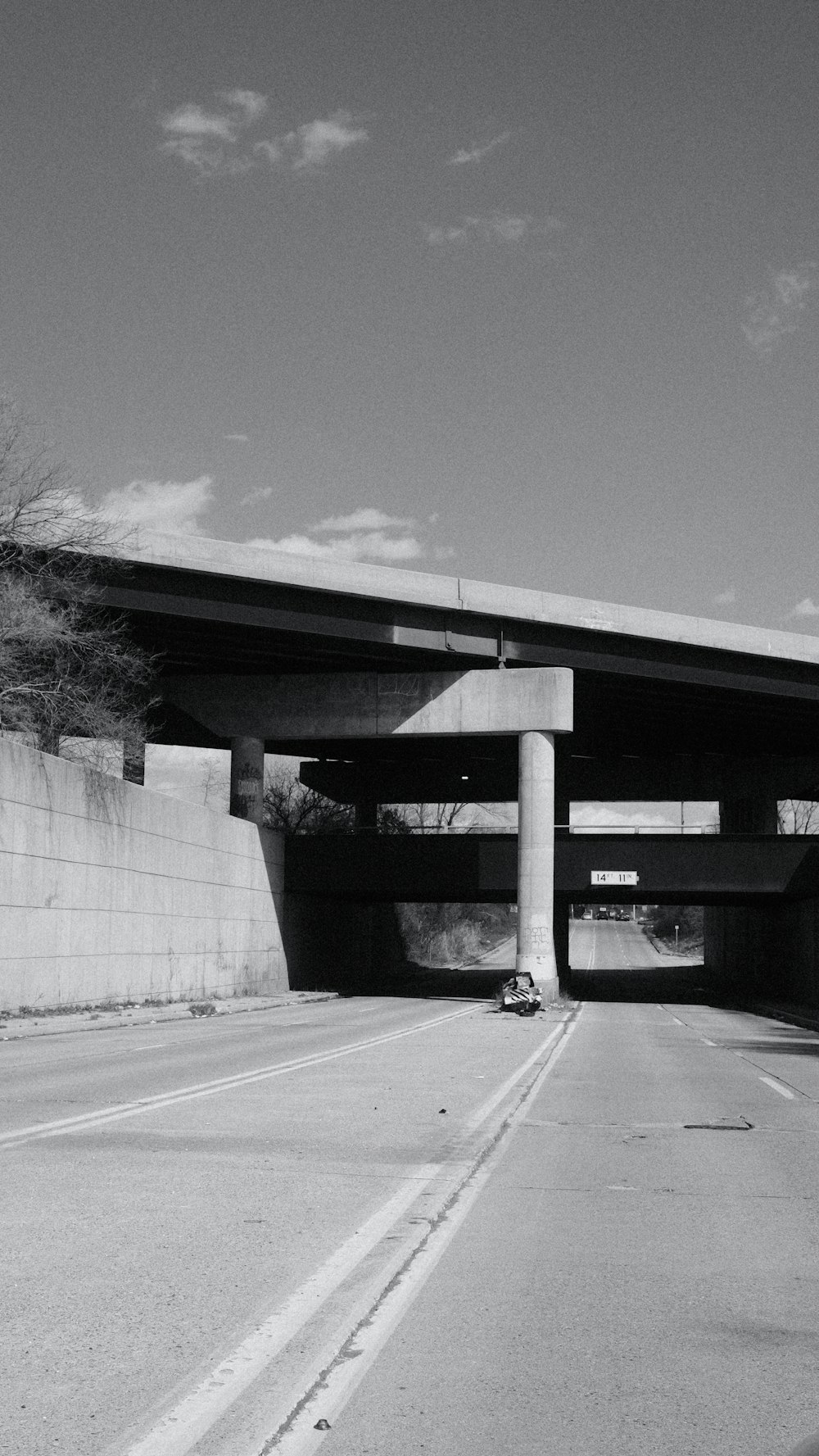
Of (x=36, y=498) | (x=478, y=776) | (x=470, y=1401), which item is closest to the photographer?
(x=470, y=1401)

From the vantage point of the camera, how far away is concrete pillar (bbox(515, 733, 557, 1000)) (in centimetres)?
4534

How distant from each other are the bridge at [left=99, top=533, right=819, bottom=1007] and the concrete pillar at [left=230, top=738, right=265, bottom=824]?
71 millimetres

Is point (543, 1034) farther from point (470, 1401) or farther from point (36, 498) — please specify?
point (470, 1401)

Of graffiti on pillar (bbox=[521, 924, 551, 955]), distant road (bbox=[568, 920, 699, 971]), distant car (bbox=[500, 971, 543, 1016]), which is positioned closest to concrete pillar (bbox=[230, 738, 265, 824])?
graffiti on pillar (bbox=[521, 924, 551, 955])

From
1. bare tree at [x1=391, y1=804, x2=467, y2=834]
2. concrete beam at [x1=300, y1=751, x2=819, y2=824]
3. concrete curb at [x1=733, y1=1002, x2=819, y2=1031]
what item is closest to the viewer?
concrete curb at [x1=733, y1=1002, x2=819, y2=1031]

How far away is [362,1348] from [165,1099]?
8.58 metres

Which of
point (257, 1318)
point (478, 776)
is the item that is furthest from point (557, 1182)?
point (478, 776)

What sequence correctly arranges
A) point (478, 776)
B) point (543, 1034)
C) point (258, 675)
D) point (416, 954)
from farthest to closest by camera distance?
1. point (416, 954)
2. point (478, 776)
3. point (258, 675)
4. point (543, 1034)

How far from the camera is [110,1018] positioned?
97.1ft

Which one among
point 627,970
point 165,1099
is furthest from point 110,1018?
point 627,970

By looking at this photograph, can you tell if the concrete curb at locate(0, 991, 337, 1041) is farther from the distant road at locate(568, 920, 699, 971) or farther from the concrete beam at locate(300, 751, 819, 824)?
the distant road at locate(568, 920, 699, 971)

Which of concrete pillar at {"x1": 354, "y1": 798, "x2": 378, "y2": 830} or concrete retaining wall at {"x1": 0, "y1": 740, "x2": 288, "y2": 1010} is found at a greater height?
concrete pillar at {"x1": 354, "y1": 798, "x2": 378, "y2": 830}

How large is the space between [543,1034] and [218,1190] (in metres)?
20.3

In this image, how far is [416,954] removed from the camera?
103m
